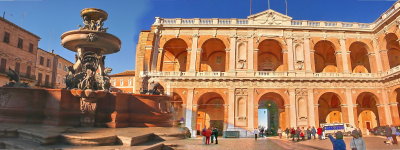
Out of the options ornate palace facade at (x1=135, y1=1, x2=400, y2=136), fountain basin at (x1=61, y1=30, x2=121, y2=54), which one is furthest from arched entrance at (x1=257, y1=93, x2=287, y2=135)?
fountain basin at (x1=61, y1=30, x2=121, y2=54)

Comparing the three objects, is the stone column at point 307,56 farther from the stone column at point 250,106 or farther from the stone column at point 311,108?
the stone column at point 250,106

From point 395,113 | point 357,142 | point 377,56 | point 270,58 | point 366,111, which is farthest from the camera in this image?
point 270,58

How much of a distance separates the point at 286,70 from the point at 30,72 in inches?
1176

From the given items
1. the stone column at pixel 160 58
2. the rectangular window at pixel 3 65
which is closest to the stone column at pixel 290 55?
the stone column at pixel 160 58

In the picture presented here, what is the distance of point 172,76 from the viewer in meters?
24.2

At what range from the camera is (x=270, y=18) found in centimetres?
2662

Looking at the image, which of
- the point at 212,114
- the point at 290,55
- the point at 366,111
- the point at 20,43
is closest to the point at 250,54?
the point at 290,55

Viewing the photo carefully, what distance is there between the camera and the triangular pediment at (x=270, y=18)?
86.9ft

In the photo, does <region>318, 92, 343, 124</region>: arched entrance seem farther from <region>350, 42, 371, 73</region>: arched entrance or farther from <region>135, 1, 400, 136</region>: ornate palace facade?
<region>350, 42, 371, 73</region>: arched entrance

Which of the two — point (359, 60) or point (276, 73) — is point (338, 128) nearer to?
point (276, 73)

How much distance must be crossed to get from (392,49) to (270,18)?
1391 centimetres

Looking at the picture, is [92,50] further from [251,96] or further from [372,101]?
[372,101]

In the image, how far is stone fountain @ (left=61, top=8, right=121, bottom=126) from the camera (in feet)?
25.2

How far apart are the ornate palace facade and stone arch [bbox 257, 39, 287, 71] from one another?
19 cm
